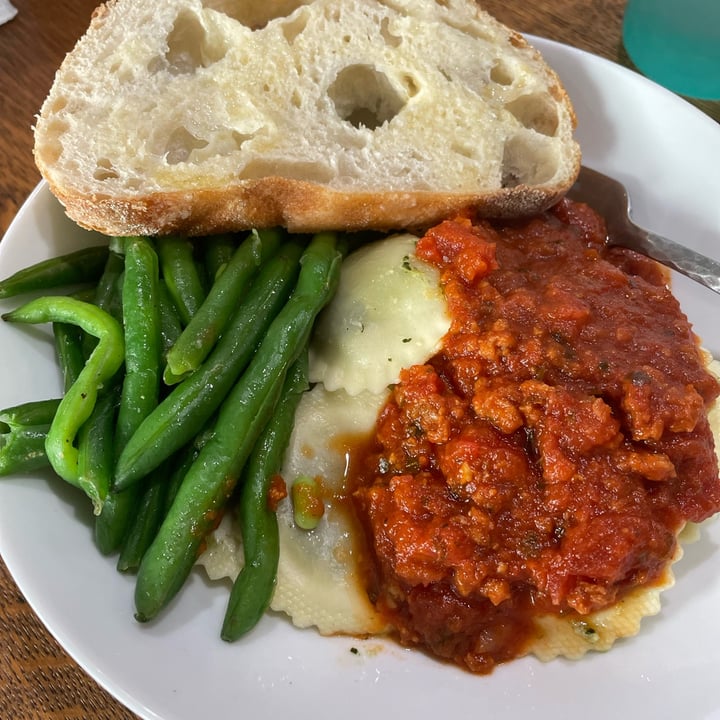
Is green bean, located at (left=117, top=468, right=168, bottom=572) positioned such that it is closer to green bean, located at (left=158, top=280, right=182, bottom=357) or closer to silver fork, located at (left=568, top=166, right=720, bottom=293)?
green bean, located at (left=158, top=280, right=182, bottom=357)

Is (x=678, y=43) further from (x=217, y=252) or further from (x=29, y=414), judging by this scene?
(x=29, y=414)

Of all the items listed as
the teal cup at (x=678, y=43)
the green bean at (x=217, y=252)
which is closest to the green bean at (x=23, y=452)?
the green bean at (x=217, y=252)

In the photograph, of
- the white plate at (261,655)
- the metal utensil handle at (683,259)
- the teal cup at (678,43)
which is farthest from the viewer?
the teal cup at (678,43)

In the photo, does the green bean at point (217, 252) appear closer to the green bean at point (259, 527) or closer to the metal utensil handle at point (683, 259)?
the green bean at point (259, 527)

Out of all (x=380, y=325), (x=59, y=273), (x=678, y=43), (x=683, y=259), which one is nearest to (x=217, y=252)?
(x=59, y=273)

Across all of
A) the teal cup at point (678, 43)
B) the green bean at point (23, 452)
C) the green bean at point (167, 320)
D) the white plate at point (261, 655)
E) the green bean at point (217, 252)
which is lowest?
the white plate at point (261, 655)

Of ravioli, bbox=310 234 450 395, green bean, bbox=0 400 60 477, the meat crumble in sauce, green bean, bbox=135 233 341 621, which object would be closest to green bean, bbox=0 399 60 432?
green bean, bbox=0 400 60 477

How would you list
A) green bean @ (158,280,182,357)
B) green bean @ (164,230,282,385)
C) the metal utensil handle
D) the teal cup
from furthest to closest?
the teal cup < the metal utensil handle < green bean @ (158,280,182,357) < green bean @ (164,230,282,385)
